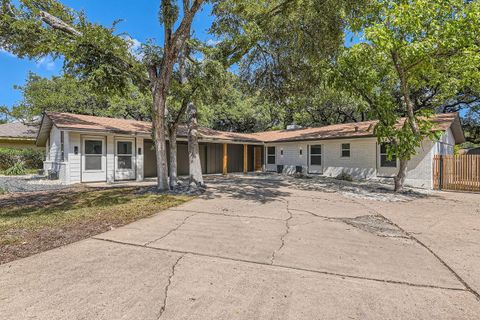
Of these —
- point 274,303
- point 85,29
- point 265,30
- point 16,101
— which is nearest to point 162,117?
point 85,29

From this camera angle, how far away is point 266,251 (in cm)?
416

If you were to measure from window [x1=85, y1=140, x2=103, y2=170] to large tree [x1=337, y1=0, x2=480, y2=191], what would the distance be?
11.7 m

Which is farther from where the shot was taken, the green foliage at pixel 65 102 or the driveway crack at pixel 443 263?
the green foliage at pixel 65 102

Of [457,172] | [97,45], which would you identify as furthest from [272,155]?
[97,45]

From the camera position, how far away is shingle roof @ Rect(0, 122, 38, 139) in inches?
766

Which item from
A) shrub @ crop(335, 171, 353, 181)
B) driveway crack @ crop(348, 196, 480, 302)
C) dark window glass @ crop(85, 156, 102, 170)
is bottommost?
driveway crack @ crop(348, 196, 480, 302)

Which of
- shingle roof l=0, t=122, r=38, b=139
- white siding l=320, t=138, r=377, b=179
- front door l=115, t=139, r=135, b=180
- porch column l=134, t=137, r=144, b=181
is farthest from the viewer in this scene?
shingle roof l=0, t=122, r=38, b=139

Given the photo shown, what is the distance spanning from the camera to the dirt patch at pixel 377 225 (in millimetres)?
5188

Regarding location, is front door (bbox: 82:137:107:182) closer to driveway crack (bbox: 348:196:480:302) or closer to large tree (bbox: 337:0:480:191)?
large tree (bbox: 337:0:480:191)

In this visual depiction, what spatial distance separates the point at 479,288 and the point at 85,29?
11.0m

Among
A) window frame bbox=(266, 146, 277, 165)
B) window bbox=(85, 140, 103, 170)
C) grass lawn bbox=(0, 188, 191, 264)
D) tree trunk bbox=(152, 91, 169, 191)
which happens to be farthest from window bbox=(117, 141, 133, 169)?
window frame bbox=(266, 146, 277, 165)

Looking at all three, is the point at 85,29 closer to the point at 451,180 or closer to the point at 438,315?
the point at 438,315

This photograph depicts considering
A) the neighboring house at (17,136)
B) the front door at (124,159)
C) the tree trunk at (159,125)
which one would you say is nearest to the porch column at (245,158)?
the front door at (124,159)

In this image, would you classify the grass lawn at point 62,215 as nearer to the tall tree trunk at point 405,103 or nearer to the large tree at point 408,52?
the large tree at point 408,52
